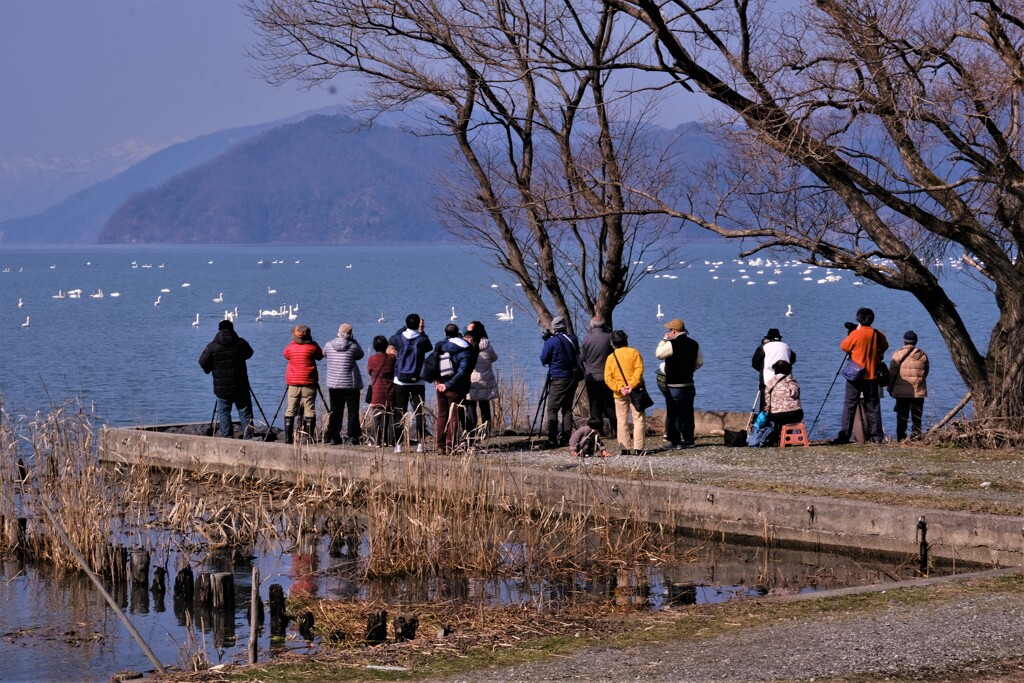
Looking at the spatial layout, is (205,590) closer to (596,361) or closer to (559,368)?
(559,368)

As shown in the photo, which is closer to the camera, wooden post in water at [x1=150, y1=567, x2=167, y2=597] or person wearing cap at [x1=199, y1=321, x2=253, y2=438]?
wooden post in water at [x1=150, y1=567, x2=167, y2=597]

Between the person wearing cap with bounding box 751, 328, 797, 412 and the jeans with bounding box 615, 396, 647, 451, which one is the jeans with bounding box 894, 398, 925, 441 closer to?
the person wearing cap with bounding box 751, 328, 797, 412

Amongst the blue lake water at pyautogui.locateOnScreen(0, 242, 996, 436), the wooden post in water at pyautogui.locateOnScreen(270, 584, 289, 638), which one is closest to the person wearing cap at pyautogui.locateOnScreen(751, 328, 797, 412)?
the blue lake water at pyautogui.locateOnScreen(0, 242, 996, 436)

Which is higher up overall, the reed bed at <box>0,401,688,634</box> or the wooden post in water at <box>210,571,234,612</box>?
the reed bed at <box>0,401,688,634</box>

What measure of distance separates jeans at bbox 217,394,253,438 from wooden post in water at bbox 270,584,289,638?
793 cm

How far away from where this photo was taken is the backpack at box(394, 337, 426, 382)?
16766mm

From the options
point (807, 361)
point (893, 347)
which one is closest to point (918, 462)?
point (807, 361)

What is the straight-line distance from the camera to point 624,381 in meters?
16.2

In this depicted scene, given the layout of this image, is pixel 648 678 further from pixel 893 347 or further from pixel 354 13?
pixel 893 347

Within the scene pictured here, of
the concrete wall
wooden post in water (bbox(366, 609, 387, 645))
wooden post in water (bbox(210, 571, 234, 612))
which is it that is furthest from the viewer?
the concrete wall

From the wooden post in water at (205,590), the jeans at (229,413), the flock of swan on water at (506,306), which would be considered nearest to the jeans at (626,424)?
the jeans at (229,413)

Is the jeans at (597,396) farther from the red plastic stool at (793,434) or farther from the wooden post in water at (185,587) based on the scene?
the wooden post in water at (185,587)

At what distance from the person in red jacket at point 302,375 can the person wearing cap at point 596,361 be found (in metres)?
3.51

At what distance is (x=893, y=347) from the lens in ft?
171
